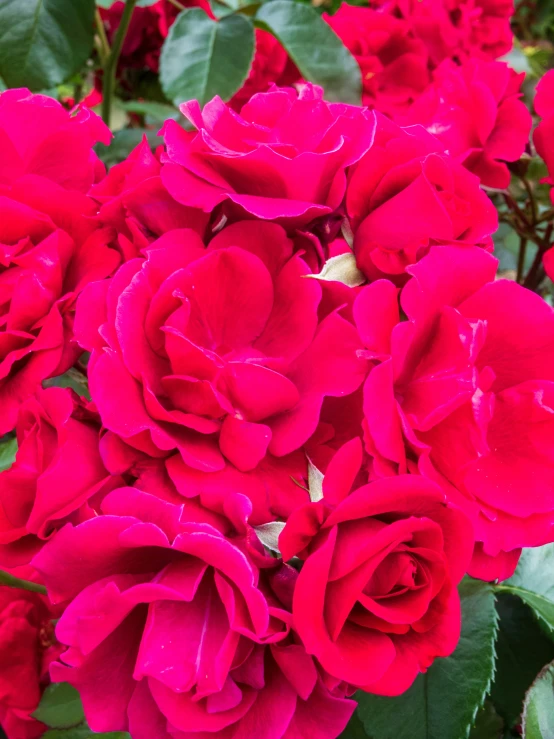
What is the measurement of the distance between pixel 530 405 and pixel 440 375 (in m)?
0.05

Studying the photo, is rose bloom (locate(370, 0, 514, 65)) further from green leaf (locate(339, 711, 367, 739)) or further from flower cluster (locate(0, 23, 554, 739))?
green leaf (locate(339, 711, 367, 739))

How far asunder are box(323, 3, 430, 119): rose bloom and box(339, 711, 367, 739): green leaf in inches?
25.6

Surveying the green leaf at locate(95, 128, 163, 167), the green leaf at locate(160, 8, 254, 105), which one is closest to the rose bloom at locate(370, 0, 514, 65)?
the green leaf at locate(160, 8, 254, 105)

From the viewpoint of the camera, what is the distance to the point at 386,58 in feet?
2.82

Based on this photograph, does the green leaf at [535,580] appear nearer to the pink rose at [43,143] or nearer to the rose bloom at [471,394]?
the rose bloom at [471,394]

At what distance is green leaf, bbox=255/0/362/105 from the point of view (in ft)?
2.41

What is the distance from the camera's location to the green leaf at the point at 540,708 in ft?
1.51

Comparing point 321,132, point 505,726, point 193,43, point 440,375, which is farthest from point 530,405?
point 193,43

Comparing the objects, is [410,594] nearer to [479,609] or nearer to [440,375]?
[440,375]

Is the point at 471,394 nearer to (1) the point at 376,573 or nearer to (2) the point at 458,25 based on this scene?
(1) the point at 376,573

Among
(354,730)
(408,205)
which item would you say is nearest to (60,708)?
(354,730)

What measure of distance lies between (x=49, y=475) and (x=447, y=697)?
330 millimetres

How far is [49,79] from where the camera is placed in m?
0.70

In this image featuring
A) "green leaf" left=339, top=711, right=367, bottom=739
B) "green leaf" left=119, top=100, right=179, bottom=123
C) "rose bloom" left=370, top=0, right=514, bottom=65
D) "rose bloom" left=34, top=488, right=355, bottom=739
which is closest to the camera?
"rose bloom" left=34, top=488, right=355, bottom=739
